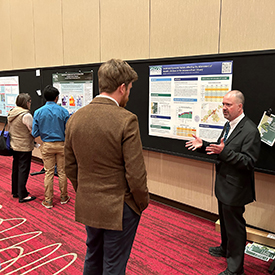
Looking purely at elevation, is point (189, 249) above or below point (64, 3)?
below

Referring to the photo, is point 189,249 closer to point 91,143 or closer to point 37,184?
point 91,143

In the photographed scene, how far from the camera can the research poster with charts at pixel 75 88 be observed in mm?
4328

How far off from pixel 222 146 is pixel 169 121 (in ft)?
4.64

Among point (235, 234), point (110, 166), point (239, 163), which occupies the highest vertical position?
point (110, 166)

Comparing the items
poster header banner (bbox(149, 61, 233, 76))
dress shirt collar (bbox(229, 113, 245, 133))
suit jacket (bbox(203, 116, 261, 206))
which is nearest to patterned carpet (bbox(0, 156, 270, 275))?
suit jacket (bbox(203, 116, 261, 206))

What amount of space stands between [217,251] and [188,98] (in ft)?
5.48

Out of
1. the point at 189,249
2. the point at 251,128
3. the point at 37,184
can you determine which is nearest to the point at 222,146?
the point at 251,128

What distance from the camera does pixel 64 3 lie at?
461 centimetres

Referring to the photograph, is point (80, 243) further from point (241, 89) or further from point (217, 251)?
point (241, 89)

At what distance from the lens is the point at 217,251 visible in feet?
8.37

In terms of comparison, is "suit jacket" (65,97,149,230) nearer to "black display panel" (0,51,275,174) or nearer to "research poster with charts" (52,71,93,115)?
"black display panel" (0,51,275,174)

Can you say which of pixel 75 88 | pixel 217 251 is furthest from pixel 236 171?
pixel 75 88

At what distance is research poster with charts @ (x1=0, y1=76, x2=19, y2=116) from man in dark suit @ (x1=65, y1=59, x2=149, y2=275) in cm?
501

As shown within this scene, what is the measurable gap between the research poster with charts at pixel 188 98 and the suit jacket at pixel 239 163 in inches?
32.5
